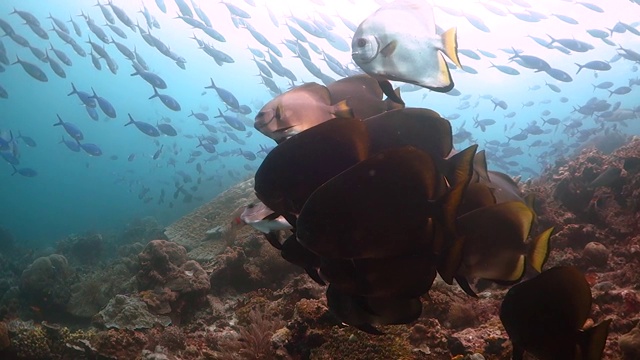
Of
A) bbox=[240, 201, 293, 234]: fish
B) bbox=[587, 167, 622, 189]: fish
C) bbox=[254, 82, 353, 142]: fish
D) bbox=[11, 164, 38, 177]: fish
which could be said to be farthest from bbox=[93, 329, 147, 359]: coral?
bbox=[11, 164, 38, 177]: fish

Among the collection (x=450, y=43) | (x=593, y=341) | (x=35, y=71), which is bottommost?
(x=593, y=341)

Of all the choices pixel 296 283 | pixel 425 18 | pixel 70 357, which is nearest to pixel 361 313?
pixel 425 18

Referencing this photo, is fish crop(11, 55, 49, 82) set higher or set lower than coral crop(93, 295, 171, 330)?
higher

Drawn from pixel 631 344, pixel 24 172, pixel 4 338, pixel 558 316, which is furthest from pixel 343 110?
pixel 24 172

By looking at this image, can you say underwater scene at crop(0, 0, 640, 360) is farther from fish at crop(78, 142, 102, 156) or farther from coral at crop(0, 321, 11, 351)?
fish at crop(78, 142, 102, 156)

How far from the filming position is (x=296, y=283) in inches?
192

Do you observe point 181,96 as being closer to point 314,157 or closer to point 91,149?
point 91,149

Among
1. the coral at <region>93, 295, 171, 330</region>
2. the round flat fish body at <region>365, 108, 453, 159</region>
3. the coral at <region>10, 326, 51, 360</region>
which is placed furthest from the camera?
the coral at <region>10, 326, 51, 360</region>

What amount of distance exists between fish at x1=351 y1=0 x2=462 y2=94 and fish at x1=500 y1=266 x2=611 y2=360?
1.05 metres

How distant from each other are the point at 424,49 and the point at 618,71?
3521 inches

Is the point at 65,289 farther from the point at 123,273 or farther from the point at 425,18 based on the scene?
the point at 425,18

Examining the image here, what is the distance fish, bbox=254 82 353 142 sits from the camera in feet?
5.81

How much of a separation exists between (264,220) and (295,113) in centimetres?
58

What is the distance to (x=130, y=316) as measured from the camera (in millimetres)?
5605
